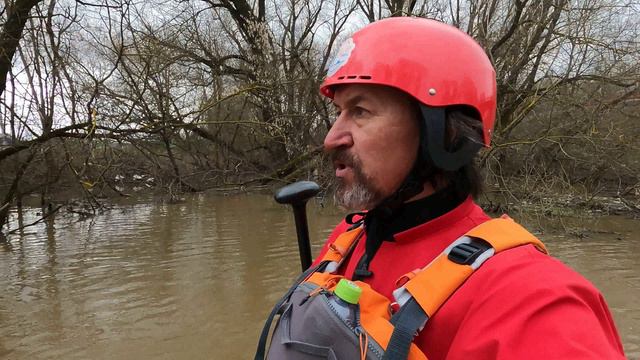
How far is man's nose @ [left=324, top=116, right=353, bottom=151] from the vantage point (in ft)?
4.90

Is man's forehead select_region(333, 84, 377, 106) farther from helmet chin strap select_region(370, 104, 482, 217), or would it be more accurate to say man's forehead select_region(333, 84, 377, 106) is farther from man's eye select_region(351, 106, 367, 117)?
helmet chin strap select_region(370, 104, 482, 217)

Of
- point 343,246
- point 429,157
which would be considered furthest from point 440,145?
point 343,246

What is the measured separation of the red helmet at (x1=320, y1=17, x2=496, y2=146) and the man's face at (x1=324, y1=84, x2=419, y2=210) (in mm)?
56

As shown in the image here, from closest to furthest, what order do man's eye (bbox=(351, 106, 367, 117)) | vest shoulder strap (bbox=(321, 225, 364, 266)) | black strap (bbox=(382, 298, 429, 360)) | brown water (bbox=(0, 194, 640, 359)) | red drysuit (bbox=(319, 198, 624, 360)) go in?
red drysuit (bbox=(319, 198, 624, 360)) < black strap (bbox=(382, 298, 429, 360)) < man's eye (bbox=(351, 106, 367, 117)) < vest shoulder strap (bbox=(321, 225, 364, 266)) < brown water (bbox=(0, 194, 640, 359))

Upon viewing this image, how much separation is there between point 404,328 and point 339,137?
65 cm

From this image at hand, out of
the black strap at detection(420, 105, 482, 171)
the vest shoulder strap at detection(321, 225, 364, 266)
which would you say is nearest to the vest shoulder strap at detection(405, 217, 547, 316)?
the black strap at detection(420, 105, 482, 171)

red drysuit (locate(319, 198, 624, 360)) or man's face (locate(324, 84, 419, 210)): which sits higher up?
man's face (locate(324, 84, 419, 210))

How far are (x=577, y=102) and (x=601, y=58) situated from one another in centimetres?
111

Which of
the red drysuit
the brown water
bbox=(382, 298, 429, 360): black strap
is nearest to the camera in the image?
the red drysuit

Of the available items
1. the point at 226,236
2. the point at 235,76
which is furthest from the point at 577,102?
the point at 235,76

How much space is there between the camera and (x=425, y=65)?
1452 mm

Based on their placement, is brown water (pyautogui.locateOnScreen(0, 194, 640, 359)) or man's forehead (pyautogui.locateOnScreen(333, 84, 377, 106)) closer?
man's forehead (pyautogui.locateOnScreen(333, 84, 377, 106))

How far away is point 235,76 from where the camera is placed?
17.0 metres

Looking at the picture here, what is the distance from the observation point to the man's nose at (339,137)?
149 centimetres
